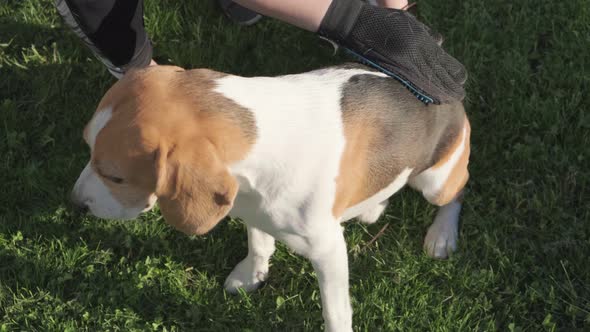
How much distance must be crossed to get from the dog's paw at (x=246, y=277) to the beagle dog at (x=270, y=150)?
58 centimetres

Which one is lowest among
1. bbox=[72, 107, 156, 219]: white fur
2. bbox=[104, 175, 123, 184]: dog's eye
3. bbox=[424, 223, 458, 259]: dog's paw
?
bbox=[424, 223, 458, 259]: dog's paw

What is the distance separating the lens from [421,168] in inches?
145

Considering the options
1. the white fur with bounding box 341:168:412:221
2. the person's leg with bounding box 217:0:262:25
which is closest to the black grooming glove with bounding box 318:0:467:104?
the white fur with bounding box 341:168:412:221

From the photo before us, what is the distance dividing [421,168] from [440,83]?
43cm

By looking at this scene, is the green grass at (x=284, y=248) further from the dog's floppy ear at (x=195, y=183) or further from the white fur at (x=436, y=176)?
the dog's floppy ear at (x=195, y=183)

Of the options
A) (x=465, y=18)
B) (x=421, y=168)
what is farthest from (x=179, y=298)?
(x=465, y=18)

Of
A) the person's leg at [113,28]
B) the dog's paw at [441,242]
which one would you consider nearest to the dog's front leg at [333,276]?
the dog's paw at [441,242]

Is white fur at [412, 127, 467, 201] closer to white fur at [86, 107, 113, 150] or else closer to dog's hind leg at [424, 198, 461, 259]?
dog's hind leg at [424, 198, 461, 259]

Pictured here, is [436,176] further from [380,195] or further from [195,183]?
[195,183]

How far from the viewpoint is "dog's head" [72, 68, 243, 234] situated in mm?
2770

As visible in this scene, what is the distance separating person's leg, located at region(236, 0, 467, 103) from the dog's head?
1047mm

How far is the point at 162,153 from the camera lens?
108 inches

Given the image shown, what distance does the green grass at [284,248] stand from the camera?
4094 millimetres

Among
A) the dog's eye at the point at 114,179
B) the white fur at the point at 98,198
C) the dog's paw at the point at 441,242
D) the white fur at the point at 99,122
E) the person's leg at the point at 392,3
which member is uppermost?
the white fur at the point at 99,122
